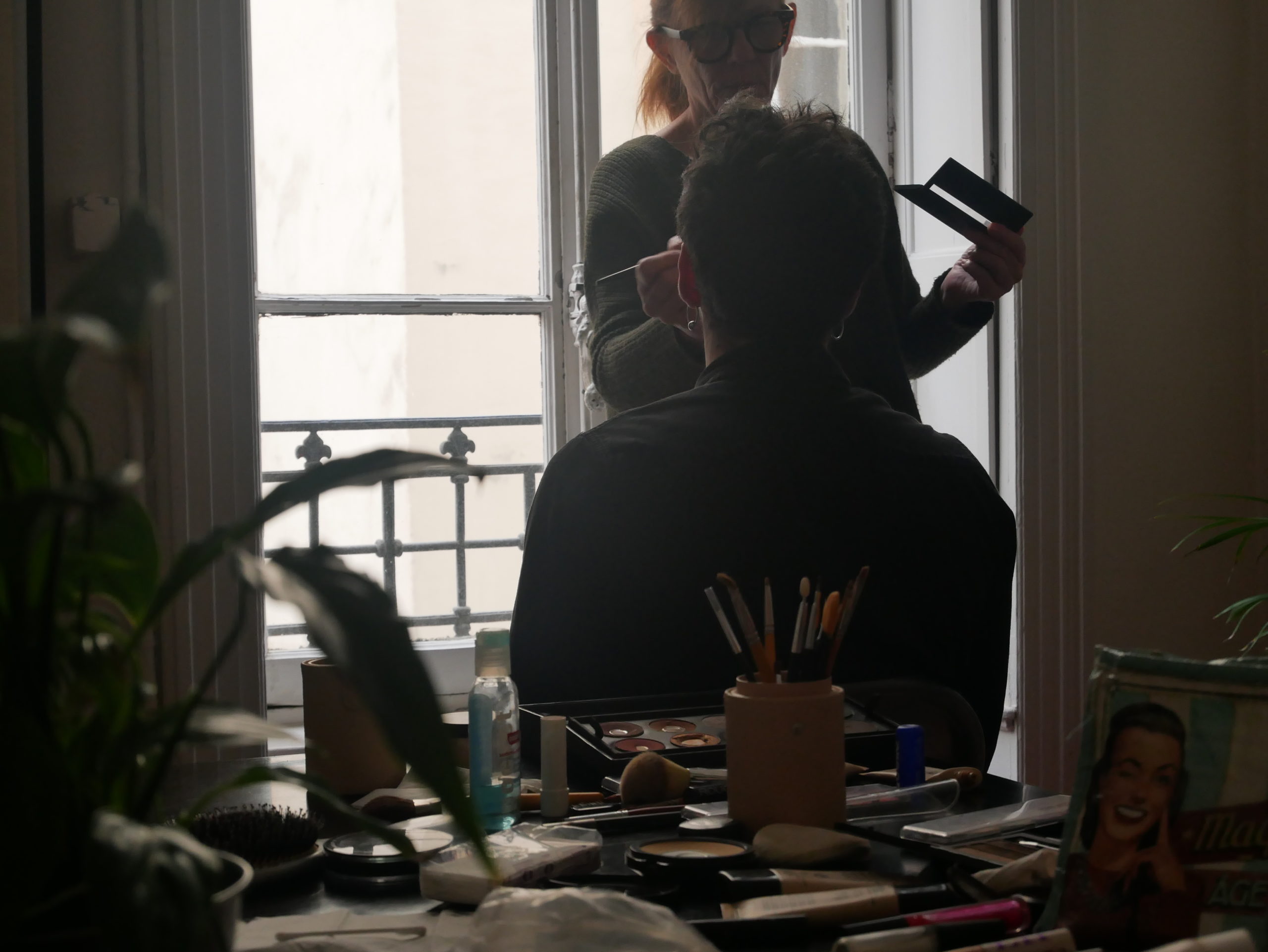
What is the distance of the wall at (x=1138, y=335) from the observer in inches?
102

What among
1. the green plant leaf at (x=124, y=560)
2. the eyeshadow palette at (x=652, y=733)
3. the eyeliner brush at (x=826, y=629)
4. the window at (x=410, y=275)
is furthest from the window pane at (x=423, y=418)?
the green plant leaf at (x=124, y=560)

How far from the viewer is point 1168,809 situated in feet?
2.20

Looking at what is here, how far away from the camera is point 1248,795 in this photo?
25.9 inches

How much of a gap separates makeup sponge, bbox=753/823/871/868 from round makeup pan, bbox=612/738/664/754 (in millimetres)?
286

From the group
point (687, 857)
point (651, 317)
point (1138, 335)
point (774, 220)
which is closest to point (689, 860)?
point (687, 857)

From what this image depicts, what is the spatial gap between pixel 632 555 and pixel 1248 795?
100 cm

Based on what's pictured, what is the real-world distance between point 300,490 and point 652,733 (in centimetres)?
76

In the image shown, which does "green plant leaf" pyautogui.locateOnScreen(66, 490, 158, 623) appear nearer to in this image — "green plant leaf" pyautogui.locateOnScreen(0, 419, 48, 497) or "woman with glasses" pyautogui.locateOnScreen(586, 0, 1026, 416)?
"green plant leaf" pyautogui.locateOnScreen(0, 419, 48, 497)

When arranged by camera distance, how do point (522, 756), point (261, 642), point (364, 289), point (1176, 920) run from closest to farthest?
1. point (1176, 920)
2. point (522, 756)
3. point (261, 642)
4. point (364, 289)

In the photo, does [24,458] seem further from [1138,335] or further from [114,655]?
[1138,335]

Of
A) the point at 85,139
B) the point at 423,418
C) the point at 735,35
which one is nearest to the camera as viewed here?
the point at 85,139

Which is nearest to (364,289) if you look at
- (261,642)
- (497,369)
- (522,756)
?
(497,369)

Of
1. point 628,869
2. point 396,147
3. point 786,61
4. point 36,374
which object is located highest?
point 786,61

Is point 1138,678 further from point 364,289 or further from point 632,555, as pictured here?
point 364,289
